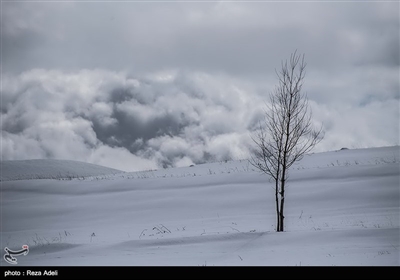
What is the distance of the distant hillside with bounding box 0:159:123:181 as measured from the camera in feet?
144

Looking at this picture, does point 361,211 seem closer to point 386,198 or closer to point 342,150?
point 386,198

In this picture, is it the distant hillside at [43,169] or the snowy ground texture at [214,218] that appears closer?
the snowy ground texture at [214,218]

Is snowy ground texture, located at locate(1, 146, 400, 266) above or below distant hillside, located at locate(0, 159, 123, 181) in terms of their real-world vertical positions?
below

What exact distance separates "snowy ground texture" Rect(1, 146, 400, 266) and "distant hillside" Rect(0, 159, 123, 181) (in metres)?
17.2

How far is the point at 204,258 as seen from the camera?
28.9ft

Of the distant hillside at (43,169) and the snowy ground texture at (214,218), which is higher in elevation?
the distant hillside at (43,169)

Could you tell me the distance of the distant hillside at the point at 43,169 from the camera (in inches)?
1727

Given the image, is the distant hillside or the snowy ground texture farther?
the distant hillside

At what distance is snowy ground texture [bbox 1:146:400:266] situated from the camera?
356 inches

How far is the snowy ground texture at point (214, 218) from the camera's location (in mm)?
9031

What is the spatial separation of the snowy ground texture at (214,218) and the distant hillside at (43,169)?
1721 centimetres

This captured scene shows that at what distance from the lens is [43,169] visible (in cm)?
4641

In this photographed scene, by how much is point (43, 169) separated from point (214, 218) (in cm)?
3552
